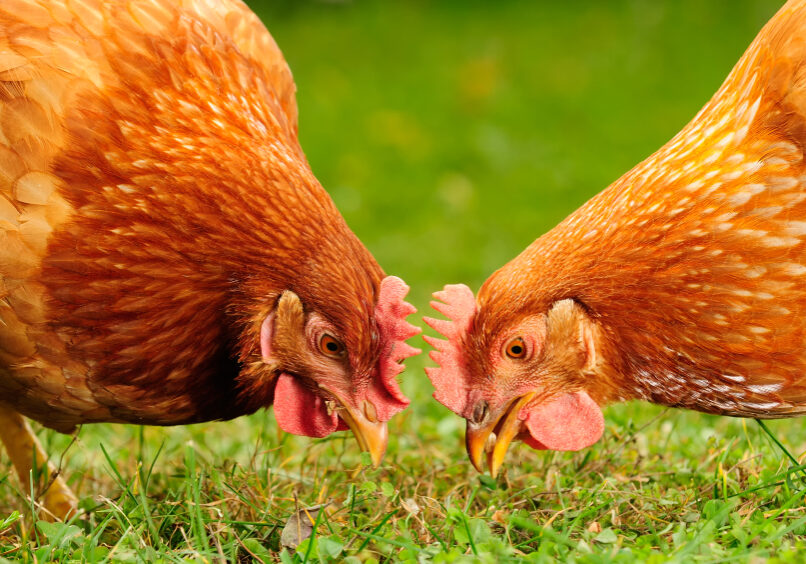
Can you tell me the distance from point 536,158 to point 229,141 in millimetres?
6652

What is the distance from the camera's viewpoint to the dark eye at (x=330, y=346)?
243 cm

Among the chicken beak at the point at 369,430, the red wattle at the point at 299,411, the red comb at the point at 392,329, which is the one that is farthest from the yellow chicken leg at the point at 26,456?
the red comb at the point at 392,329

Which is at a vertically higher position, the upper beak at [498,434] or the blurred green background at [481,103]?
the blurred green background at [481,103]

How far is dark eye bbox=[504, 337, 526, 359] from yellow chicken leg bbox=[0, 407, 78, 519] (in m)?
1.45

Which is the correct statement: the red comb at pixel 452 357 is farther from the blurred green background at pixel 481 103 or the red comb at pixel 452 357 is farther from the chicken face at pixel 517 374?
the blurred green background at pixel 481 103

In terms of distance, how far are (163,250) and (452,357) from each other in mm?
809

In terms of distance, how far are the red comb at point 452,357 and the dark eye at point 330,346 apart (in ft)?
0.77

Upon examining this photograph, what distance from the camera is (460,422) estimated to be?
139 inches

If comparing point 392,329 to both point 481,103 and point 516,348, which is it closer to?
point 516,348

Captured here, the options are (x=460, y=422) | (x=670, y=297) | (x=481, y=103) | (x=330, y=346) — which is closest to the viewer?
(x=670, y=297)

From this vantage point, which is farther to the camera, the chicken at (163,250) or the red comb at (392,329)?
the red comb at (392,329)

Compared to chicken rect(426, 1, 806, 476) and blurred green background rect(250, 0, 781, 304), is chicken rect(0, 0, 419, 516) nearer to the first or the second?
chicken rect(426, 1, 806, 476)

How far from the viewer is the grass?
226cm

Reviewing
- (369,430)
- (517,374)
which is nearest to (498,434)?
(517,374)
